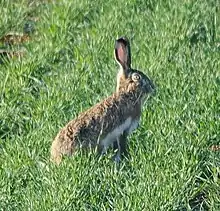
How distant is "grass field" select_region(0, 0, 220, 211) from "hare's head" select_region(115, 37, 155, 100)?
19cm

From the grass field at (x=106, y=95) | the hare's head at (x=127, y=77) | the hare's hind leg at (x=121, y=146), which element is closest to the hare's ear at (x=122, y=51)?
the hare's head at (x=127, y=77)

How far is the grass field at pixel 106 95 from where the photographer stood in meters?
4.92

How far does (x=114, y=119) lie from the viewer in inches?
224

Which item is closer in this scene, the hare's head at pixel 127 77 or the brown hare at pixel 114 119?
the brown hare at pixel 114 119

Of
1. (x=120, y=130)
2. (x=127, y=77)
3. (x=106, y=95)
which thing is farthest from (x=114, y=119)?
(x=106, y=95)

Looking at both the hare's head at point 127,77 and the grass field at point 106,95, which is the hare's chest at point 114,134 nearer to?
the grass field at point 106,95

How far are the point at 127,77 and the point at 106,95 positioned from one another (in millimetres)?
506

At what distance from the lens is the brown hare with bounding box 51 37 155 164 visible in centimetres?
543

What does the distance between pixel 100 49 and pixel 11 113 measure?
1404 millimetres

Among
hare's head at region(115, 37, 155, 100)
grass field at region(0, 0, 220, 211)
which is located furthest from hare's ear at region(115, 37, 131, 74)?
grass field at region(0, 0, 220, 211)

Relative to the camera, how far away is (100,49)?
772cm

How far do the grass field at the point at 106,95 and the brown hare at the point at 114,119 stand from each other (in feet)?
0.40

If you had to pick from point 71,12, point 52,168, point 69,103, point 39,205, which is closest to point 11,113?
point 69,103

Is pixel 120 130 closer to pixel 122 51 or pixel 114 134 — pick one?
pixel 114 134
